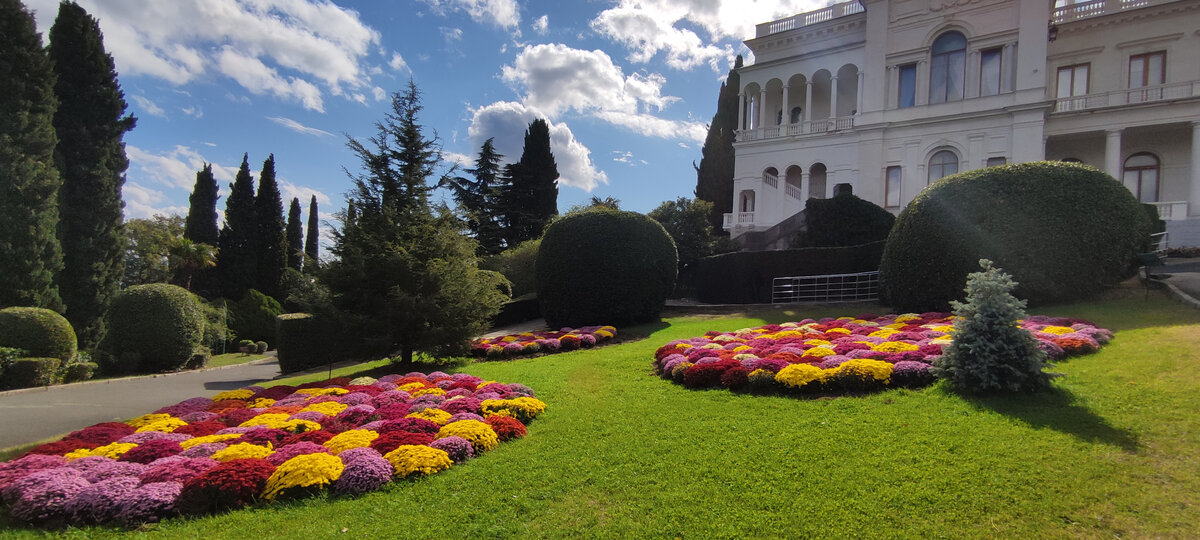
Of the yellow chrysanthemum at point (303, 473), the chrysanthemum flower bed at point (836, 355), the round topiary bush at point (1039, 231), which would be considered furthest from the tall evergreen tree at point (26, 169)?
the round topiary bush at point (1039, 231)

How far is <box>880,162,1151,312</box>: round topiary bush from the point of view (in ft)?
34.9

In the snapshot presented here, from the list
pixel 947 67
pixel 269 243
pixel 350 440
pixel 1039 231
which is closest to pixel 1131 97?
pixel 947 67

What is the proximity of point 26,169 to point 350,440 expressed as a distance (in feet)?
66.9

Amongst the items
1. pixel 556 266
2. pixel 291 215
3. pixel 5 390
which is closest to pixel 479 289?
pixel 556 266

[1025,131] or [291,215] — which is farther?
[291,215]

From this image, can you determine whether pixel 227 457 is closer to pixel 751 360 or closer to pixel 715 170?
pixel 751 360

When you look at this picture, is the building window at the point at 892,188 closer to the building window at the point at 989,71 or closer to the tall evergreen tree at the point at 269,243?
the building window at the point at 989,71

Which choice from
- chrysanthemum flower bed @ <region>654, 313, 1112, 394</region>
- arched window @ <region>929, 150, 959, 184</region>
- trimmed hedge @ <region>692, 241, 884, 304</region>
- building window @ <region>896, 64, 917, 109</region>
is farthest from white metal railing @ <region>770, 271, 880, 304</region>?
building window @ <region>896, 64, 917, 109</region>

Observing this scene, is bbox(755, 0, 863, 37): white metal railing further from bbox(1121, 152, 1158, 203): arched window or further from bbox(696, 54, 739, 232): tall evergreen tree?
bbox(1121, 152, 1158, 203): arched window

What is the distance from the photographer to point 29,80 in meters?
18.5

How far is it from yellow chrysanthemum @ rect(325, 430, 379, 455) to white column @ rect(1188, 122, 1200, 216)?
31799 mm

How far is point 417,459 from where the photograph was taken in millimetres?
5086

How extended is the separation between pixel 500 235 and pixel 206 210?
1973 centimetres

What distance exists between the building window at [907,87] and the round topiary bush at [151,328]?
32568 mm
